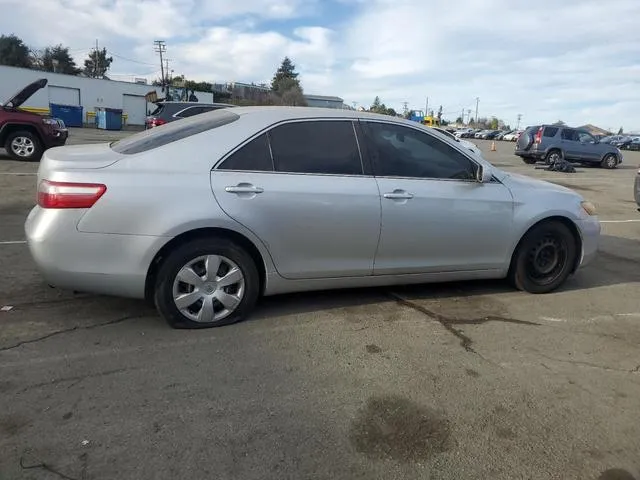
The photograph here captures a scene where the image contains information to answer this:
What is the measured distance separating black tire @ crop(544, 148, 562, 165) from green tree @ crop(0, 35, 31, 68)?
7553cm

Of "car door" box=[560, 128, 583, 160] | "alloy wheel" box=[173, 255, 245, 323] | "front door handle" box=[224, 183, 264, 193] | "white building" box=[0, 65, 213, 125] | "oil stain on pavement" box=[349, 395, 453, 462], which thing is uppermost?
"white building" box=[0, 65, 213, 125]

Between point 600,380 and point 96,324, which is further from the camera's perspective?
point 96,324

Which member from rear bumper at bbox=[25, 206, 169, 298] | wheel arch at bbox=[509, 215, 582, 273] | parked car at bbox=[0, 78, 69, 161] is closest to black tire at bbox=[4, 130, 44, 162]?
parked car at bbox=[0, 78, 69, 161]

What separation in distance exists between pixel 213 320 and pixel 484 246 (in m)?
2.41

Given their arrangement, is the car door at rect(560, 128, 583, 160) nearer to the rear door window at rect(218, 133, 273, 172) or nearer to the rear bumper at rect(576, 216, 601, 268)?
the rear bumper at rect(576, 216, 601, 268)

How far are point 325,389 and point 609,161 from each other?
24116 mm

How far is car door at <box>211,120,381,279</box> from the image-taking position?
393cm

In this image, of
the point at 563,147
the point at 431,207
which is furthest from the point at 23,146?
the point at 563,147

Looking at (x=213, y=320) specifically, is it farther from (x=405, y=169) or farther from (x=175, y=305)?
(x=405, y=169)

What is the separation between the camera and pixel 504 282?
17.7ft

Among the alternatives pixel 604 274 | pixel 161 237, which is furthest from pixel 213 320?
pixel 604 274

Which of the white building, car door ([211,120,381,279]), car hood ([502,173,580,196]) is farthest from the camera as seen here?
the white building

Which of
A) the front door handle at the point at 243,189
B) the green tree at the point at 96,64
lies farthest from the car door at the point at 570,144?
the green tree at the point at 96,64

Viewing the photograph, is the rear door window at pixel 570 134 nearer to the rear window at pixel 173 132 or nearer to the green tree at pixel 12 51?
the rear window at pixel 173 132
